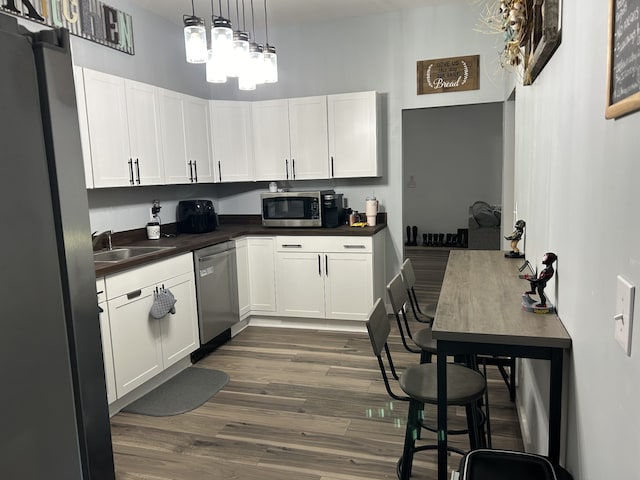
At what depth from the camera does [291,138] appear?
461 cm

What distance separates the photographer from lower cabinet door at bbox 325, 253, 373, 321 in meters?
4.26

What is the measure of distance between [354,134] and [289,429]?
2698mm

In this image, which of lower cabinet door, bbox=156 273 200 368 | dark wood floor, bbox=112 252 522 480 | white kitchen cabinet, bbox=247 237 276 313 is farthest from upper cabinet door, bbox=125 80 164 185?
dark wood floor, bbox=112 252 522 480

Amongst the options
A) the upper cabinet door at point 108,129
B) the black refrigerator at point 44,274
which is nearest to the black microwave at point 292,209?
the upper cabinet door at point 108,129

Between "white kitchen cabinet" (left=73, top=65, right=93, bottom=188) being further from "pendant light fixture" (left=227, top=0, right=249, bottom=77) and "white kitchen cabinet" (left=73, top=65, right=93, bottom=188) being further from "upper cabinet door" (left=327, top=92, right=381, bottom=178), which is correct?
"upper cabinet door" (left=327, top=92, right=381, bottom=178)

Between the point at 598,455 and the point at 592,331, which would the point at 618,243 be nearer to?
the point at 592,331

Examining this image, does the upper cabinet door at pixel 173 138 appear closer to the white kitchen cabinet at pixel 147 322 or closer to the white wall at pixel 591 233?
the white kitchen cabinet at pixel 147 322

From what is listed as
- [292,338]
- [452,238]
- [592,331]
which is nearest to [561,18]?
[592,331]

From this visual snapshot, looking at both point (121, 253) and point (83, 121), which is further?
point (121, 253)

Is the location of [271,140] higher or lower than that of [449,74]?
lower

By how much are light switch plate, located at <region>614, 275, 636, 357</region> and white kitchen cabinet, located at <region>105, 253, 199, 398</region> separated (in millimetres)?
2600

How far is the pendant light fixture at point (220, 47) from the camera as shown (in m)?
2.41

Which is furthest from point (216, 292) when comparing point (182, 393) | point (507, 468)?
point (507, 468)

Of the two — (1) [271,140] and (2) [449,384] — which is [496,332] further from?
(1) [271,140]
